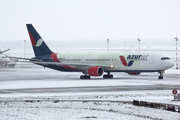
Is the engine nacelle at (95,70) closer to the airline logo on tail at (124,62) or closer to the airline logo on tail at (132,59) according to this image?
the airline logo on tail at (124,62)

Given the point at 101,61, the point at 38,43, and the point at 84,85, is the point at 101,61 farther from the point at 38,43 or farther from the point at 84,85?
the point at 84,85

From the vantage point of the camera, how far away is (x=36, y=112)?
1786 cm

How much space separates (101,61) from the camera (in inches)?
1916

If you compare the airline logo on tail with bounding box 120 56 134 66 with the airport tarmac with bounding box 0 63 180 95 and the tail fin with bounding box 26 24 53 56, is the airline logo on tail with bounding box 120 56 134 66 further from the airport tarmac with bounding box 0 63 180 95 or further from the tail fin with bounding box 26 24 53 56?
the tail fin with bounding box 26 24 53 56

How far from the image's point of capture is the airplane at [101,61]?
4462cm

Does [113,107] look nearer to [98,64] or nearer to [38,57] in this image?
[98,64]

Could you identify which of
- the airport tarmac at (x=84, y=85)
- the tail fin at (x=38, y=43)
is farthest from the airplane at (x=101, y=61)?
the airport tarmac at (x=84, y=85)

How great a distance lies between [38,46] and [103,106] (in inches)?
1397

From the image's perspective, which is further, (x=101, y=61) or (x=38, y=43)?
(x=38, y=43)

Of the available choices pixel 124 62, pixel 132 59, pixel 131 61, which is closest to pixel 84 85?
pixel 124 62

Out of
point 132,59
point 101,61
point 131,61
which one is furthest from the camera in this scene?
point 101,61

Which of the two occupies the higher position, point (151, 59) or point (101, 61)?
point (151, 59)

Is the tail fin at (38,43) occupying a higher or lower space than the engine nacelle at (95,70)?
higher

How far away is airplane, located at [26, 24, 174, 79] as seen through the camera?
44.6 meters
